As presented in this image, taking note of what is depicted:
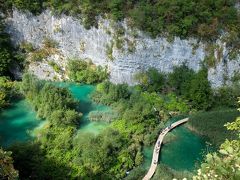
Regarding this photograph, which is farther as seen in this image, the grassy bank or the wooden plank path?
the grassy bank

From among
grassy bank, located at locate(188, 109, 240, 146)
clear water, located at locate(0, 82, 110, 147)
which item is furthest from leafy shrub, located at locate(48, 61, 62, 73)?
grassy bank, located at locate(188, 109, 240, 146)

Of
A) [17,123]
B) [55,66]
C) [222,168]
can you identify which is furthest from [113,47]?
[222,168]

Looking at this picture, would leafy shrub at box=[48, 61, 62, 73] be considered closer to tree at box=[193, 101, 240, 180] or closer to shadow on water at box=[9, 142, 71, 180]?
shadow on water at box=[9, 142, 71, 180]

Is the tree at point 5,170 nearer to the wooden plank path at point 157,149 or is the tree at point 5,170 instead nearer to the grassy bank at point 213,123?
the wooden plank path at point 157,149

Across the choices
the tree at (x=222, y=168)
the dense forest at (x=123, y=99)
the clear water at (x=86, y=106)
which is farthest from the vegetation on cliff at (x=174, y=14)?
the tree at (x=222, y=168)

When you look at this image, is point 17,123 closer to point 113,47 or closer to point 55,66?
point 55,66

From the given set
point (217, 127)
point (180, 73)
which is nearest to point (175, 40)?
point (180, 73)

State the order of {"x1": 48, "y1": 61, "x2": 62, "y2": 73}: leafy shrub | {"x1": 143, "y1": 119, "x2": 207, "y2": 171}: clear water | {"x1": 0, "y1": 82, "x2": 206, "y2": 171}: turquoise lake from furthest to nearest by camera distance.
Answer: {"x1": 48, "y1": 61, "x2": 62, "y2": 73}: leafy shrub
{"x1": 0, "y1": 82, "x2": 206, "y2": 171}: turquoise lake
{"x1": 143, "y1": 119, "x2": 207, "y2": 171}: clear water
